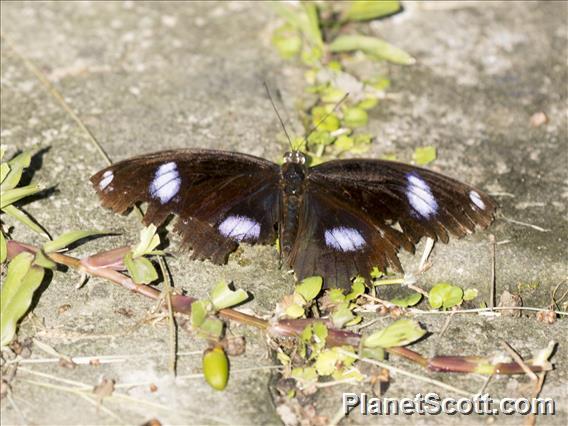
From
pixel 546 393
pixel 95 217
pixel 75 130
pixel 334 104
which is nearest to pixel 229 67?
pixel 334 104

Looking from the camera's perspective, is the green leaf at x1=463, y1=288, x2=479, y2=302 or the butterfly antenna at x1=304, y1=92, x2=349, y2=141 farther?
the butterfly antenna at x1=304, y1=92, x2=349, y2=141

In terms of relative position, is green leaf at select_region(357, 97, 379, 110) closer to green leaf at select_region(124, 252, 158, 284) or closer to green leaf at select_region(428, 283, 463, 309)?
green leaf at select_region(428, 283, 463, 309)

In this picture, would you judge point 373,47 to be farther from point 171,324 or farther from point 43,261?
point 43,261

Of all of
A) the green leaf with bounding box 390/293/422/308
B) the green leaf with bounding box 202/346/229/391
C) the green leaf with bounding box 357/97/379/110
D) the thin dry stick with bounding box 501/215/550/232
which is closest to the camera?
the green leaf with bounding box 202/346/229/391

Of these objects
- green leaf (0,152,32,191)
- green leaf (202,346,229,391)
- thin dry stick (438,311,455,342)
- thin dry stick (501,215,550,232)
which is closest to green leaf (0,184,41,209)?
green leaf (0,152,32,191)

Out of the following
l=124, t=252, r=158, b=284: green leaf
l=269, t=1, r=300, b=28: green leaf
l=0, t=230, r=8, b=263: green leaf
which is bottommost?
l=124, t=252, r=158, b=284: green leaf

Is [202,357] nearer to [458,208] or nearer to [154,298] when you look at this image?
[154,298]

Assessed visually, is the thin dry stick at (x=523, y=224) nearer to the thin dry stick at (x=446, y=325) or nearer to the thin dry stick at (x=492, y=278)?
the thin dry stick at (x=492, y=278)
